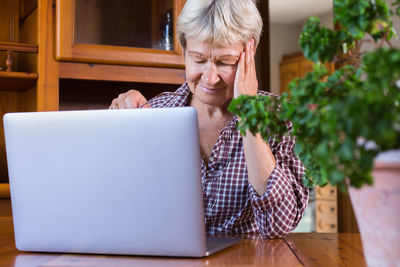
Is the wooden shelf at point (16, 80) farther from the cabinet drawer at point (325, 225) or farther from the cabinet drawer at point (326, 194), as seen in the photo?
the cabinet drawer at point (325, 225)

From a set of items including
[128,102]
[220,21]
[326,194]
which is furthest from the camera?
[326,194]

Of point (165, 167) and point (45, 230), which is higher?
point (165, 167)

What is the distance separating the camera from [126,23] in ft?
6.25

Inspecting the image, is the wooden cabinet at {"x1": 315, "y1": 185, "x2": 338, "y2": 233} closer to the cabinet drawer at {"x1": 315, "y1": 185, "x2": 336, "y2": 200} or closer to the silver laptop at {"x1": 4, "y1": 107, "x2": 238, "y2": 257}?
the cabinet drawer at {"x1": 315, "y1": 185, "x2": 336, "y2": 200}

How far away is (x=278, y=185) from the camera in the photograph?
3.98 ft

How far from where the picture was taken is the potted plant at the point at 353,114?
0.45 metres

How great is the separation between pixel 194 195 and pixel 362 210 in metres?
0.33

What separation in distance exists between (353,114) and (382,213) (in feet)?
0.58

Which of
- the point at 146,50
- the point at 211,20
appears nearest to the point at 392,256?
the point at 211,20

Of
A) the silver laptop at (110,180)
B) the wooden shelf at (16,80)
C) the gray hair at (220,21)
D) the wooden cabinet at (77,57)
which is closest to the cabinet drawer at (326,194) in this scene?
the wooden cabinet at (77,57)

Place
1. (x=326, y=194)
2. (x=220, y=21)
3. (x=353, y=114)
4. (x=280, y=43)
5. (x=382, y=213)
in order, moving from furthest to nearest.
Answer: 1. (x=280, y=43)
2. (x=326, y=194)
3. (x=220, y=21)
4. (x=382, y=213)
5. (x=353, y=114)

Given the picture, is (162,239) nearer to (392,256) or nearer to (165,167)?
(165,167)

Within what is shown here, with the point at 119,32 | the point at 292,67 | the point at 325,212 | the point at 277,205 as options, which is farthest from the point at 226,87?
the point at 292,67

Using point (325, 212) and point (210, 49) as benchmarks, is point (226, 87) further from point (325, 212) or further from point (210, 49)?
point (325, 212)
